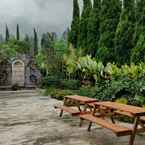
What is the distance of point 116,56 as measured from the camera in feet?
74.9

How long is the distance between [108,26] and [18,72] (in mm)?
7237

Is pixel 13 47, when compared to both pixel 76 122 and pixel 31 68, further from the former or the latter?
pixel 76 122

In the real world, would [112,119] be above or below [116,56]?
below

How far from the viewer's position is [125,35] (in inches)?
870

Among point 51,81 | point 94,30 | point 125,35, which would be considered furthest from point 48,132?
point 94,30

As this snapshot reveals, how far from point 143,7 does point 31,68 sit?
999 cm

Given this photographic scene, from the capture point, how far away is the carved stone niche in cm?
2527

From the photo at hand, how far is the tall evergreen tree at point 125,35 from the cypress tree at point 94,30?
416 cm

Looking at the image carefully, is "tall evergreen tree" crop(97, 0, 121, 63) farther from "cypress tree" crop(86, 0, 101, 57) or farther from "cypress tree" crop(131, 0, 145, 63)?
"cypress tree" crop(131, 0, 145, 63)

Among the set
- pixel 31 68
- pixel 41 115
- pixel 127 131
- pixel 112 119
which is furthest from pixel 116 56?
pixel 127 131

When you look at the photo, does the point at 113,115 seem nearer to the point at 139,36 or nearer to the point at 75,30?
the point at 139,36

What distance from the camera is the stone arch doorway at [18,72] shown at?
25484mm

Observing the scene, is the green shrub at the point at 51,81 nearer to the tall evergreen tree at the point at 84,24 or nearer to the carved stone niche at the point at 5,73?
the carved stone niche at the point at 5,73

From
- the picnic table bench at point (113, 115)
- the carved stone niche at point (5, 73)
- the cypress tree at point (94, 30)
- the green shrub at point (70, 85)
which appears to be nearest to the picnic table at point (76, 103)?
the picnic table bench at point (113, 115)
